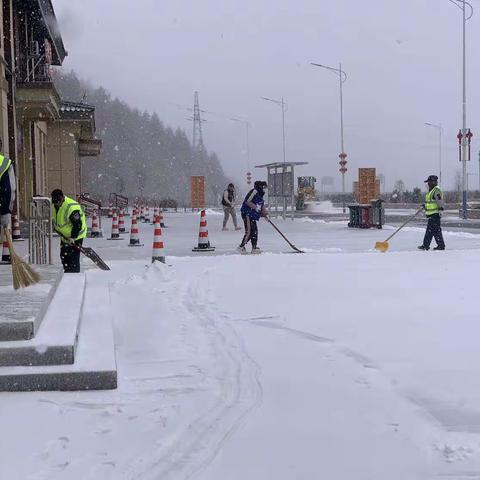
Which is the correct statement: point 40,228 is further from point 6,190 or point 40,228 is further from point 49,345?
point 49,345

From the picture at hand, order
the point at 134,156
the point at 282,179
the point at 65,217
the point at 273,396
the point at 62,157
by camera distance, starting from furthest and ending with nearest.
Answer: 1. the point at 134,156
2. the point at 62,157
3. the point at 282,179
4. the point at 65,217
5. the point at 273,396

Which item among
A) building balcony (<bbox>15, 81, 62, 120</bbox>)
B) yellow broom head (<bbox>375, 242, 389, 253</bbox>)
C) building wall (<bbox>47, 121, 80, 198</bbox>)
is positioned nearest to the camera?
yellow broom head (<bbox>375, 242, 389, 253</bbox>)

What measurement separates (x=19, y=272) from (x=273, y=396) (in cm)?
288

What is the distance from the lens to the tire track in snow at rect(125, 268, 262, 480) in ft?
10.3

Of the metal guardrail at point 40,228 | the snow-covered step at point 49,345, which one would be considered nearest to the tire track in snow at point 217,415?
the snow-covered step at point 49,345

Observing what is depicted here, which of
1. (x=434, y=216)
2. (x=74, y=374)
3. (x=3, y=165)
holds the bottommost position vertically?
(x=74, y=374)

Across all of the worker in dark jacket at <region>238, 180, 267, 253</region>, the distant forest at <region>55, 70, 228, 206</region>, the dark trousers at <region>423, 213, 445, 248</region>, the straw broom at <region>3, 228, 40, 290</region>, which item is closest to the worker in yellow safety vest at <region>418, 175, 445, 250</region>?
the dark trousers at <region>423, 213, 445, 248</region>

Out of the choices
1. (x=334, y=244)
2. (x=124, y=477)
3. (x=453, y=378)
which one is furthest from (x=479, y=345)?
(x=334, y=244)

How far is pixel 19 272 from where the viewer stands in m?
5.97

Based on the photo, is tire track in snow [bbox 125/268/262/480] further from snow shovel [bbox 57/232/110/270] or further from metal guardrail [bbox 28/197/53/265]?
metal guardrail [bbox 28/197/53/265]

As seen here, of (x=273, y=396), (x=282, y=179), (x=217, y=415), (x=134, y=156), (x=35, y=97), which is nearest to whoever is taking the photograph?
(x=217, y=415)

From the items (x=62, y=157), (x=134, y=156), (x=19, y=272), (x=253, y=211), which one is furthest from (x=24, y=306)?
(x=134, y=156)

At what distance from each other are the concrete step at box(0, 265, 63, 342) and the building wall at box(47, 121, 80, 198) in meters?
25.5

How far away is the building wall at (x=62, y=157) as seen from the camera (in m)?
31.8
